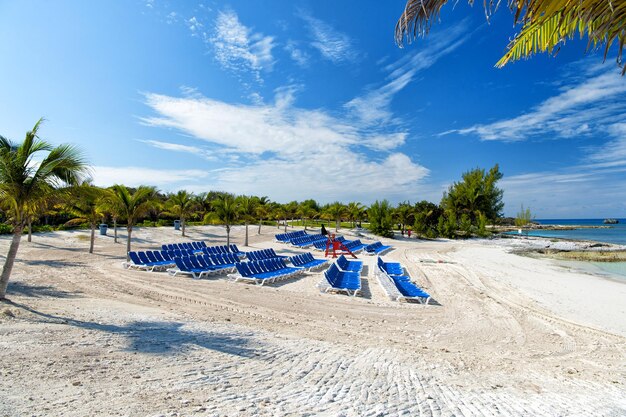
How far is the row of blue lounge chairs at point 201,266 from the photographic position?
12.6 meters

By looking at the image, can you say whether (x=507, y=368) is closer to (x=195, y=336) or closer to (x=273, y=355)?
(x=273, y=355)

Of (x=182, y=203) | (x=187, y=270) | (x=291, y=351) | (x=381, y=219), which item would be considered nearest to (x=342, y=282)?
(x=187, y=270)

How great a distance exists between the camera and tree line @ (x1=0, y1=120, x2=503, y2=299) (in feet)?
23.4

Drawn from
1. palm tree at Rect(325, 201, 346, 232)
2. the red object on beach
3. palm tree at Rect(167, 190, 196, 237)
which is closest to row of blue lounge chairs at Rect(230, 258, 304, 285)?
the red object on beach

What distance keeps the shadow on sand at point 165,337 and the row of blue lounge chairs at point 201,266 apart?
20.8ft

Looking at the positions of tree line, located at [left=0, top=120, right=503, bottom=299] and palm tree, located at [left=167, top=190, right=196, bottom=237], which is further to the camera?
palm tree, located at [left=167, top=190, right=196, bottom=237]

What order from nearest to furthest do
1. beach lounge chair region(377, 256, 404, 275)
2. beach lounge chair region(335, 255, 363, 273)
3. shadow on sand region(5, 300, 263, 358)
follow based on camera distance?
shadow on sand region(5, 300, 263, 358) < beach lounge chair region(377, 256, 404, 275) < beach lounge chair region(335, 255, 363, 273)

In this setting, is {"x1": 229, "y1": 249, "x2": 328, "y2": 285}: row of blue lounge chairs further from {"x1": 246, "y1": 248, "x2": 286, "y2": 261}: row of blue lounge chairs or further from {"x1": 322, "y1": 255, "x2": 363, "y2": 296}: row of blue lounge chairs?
{"x1": 246, "y1": 248, "x2": 286, "y2": 261}: row of blue lounge chairs

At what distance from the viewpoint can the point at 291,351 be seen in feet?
17.5

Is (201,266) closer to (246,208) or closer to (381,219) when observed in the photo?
(246,208)

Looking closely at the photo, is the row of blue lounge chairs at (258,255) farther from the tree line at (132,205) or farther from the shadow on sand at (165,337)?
the shadow on sand at (165,337)

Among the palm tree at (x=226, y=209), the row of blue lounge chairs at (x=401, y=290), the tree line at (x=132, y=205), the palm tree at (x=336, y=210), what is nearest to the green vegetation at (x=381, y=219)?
the tree line at (x=132, y=205)

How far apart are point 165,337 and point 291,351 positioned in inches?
82.4

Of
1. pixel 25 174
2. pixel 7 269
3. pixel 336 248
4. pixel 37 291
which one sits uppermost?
pixel 25 174
